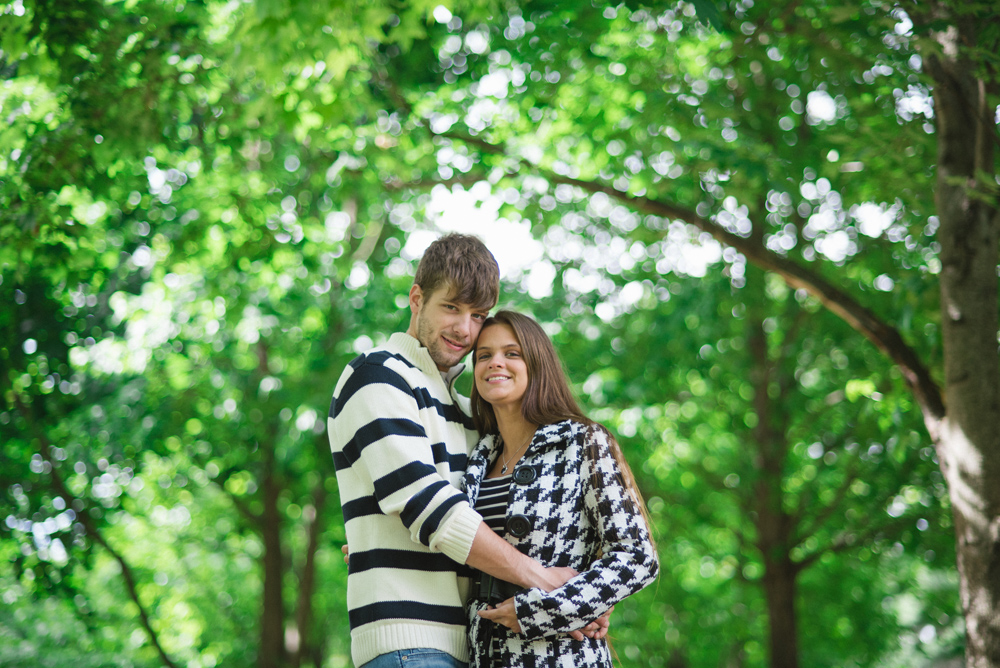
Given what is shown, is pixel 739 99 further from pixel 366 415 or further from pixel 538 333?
pixel 366 415

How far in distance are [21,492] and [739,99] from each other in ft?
22.8

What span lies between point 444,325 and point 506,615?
39.7 inches

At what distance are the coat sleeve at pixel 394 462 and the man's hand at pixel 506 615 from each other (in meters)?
0.18

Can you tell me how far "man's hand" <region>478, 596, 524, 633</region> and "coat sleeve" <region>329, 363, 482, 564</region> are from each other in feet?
0.58

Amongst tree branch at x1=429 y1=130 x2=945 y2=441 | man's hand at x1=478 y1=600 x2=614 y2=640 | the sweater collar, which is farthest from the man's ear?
tree branch at x1=429 y1=130 x2=945 y2=441

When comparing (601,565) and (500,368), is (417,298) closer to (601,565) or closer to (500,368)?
(500,368)

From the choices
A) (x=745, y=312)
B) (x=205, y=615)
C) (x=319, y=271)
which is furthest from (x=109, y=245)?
(x=205, y=615)

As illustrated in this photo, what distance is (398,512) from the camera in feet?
7.68

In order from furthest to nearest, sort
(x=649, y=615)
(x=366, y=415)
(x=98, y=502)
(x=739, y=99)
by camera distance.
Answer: (x=649, y=615) → (x=739, y=99) → (x=98, y=502) → (x=366, y=415)

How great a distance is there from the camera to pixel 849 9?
337 cm

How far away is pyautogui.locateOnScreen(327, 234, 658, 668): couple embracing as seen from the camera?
2.29 m

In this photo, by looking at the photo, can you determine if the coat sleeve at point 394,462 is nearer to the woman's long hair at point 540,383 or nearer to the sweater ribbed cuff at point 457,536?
the sweater ribbed cuff at point 457,536

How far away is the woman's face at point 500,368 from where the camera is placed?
2.71 meters

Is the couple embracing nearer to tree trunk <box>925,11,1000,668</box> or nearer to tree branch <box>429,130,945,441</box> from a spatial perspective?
tree trunk <box>925,11,1000,668</box>
